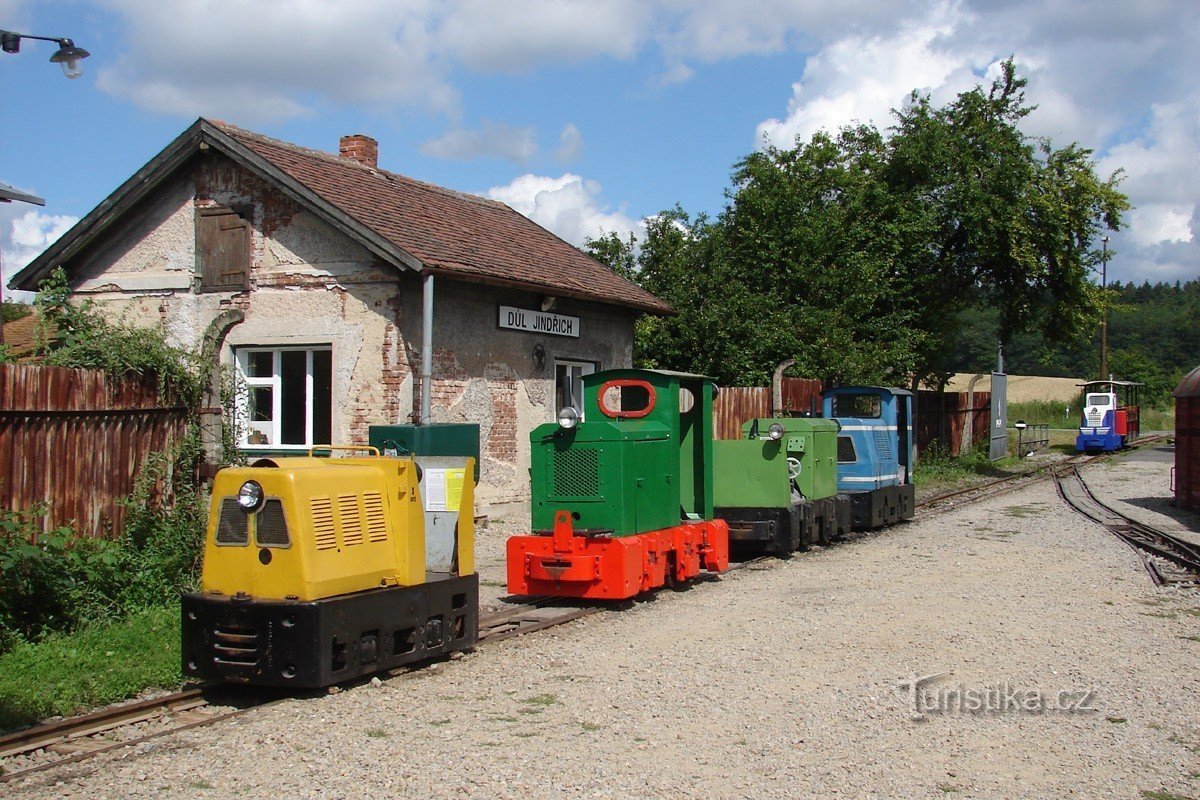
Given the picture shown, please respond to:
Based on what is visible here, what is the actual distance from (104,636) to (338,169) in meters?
10.2

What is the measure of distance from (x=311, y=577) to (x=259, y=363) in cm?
931

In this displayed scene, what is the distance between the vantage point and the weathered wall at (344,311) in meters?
14.2

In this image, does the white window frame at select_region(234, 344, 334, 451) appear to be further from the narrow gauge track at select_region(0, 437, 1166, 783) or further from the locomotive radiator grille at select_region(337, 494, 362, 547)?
the locomotive radiator grille at select_region(337, 494, 362, 547)

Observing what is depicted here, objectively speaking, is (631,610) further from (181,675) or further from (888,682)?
(181,675)

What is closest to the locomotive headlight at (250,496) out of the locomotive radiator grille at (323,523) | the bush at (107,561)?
the locomotive radiator grille at (323,523)

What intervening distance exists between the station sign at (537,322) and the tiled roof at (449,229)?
443mm

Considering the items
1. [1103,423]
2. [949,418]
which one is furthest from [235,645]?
[1103,423]

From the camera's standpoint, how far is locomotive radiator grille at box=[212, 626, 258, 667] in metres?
6.59

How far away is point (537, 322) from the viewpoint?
16125mm

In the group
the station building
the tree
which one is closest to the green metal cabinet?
the station building

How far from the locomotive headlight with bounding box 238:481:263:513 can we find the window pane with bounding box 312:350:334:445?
805 centimetres

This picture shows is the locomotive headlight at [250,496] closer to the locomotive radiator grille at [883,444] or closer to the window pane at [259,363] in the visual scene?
the window pane at [259,363]

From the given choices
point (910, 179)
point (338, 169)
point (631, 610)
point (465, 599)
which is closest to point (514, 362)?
point (338, 169)

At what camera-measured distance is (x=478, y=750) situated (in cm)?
572
